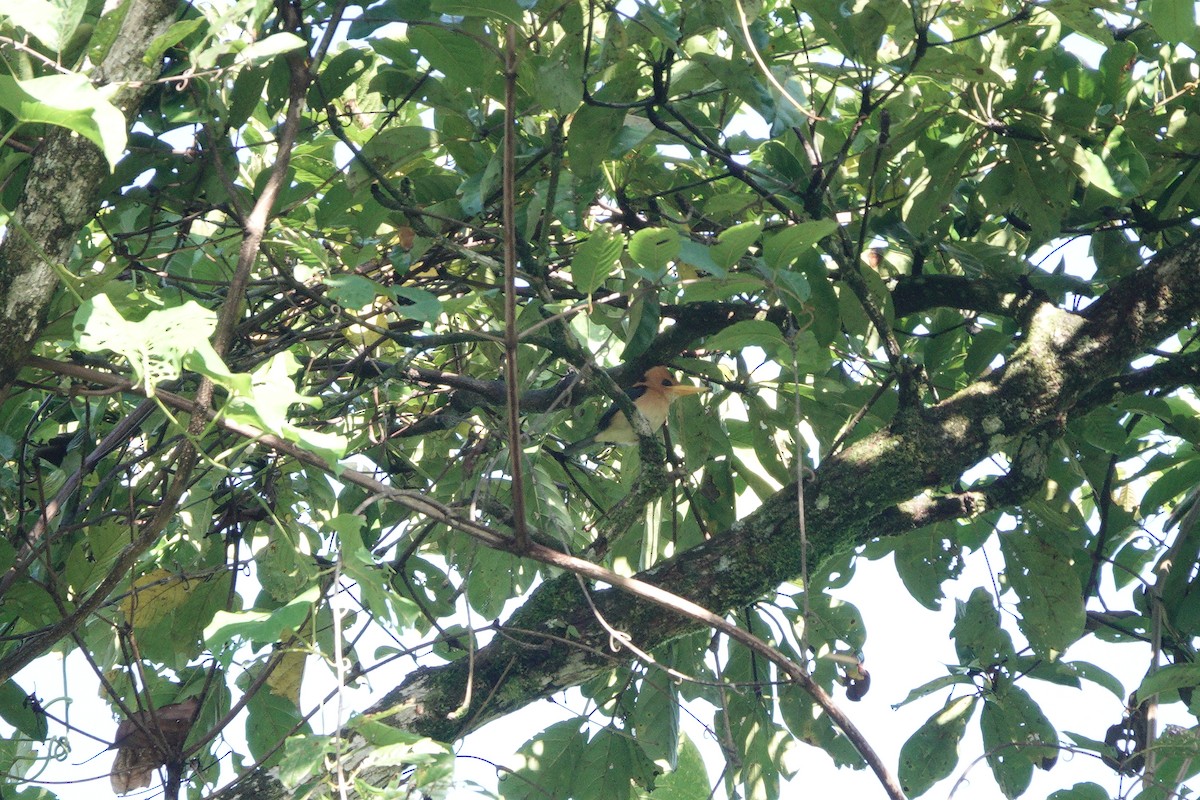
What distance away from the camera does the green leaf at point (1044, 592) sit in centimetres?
293

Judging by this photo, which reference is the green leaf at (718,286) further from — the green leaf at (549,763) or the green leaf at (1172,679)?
the green leaf at (549,763)

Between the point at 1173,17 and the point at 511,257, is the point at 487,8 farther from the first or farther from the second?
the point at 1173,17

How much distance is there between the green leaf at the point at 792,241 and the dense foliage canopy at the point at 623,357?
0.04 ft

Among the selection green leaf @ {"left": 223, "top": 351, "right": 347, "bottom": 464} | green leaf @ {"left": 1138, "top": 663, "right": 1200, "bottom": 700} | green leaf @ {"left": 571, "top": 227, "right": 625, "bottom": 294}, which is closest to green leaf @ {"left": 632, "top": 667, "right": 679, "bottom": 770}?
green leaf @ {"left": 1138, "top": 663, "right": 1200, "bottom": 700}

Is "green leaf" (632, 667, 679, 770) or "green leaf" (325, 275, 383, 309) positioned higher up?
"green leaf" (325, 275, 383, 309)

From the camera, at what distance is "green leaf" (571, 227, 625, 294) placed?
6.45 feet

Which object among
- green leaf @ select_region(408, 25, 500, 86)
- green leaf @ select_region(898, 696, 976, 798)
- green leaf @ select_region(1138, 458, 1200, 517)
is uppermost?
green leaf @ select_region(408, 25, 500, 86)

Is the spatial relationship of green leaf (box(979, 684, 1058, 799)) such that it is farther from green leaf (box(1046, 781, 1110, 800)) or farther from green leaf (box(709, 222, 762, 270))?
green leaf (box(709, 222, 762, 270))

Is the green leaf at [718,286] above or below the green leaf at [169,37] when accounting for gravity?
below

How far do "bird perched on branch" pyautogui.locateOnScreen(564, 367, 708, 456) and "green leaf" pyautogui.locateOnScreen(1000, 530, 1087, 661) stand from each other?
1.03m

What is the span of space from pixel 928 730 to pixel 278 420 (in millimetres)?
2374

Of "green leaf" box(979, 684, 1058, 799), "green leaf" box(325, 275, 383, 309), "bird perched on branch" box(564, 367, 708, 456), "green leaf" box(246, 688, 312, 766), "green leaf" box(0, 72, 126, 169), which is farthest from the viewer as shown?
"bird perched on branch" box(564, 367, 708, 456)

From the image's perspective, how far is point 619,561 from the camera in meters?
3.26

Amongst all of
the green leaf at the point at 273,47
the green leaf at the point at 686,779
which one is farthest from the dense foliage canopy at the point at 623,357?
the green leaf at the point at 686,779
